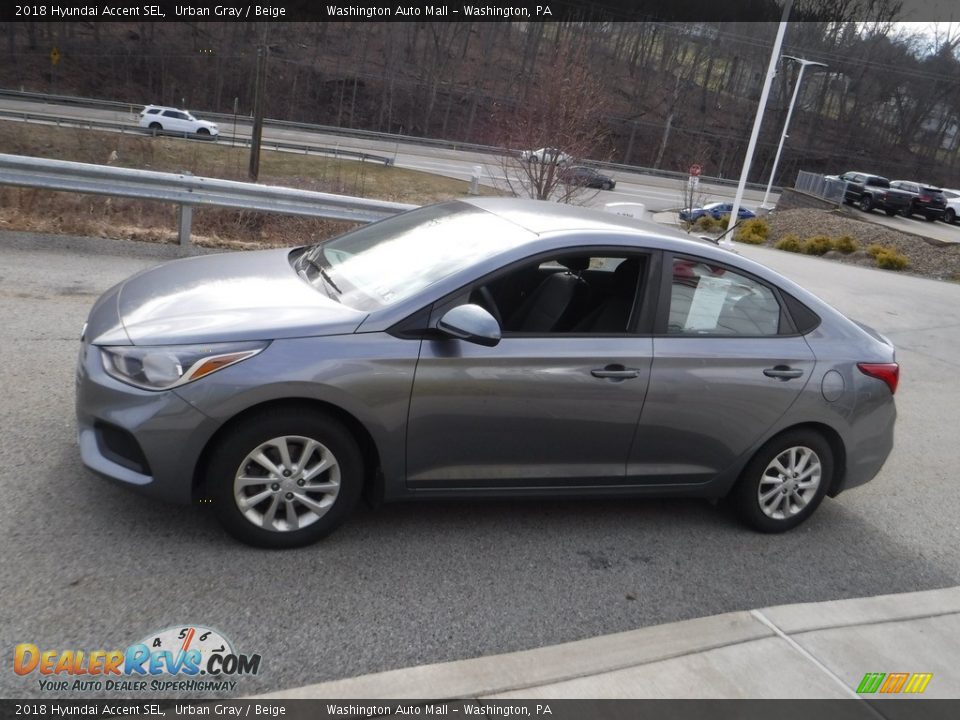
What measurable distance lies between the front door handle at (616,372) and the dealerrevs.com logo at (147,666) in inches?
79.3

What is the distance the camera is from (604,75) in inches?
2336

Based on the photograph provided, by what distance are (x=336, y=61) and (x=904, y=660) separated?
7877cm

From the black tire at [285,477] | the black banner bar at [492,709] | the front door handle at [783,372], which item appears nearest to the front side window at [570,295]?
the front door handle at [783,372]

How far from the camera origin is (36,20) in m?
62.8

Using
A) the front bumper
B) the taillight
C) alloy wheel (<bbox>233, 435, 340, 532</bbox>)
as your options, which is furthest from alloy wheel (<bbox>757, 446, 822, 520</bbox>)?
the front bumper

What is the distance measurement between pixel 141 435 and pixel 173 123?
42302 mm

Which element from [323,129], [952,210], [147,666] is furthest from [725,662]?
[323,129]

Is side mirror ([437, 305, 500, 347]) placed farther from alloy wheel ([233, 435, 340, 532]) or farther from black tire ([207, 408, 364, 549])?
alloy wheel ([233, 435, 340, 532])

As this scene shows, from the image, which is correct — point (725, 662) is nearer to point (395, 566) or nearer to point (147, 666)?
point (395, 566)

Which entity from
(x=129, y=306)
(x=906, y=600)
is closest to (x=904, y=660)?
(x=906, y=600)

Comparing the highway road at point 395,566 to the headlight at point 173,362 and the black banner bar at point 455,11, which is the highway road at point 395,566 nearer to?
the headlight at point 173,362

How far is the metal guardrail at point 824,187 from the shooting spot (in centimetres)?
4230

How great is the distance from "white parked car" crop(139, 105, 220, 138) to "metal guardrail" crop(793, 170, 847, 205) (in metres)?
31.4

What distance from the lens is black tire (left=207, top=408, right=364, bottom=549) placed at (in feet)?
11.7
